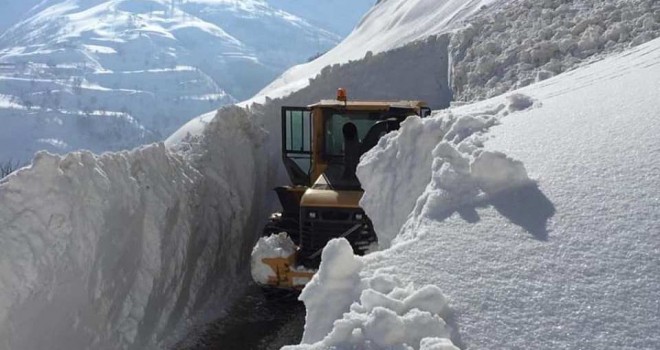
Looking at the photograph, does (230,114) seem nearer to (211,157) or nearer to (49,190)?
(211,157)

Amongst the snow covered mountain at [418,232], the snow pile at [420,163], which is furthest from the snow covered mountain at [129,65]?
the snow pile at [420,163]

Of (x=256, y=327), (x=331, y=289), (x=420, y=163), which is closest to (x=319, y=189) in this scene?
(x=256, y=327)

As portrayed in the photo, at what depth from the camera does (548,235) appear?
11.7 feet

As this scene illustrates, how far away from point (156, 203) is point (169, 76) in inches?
3368

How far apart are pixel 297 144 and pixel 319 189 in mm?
2203

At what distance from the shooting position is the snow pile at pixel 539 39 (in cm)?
1155

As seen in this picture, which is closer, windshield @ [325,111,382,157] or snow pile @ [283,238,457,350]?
snow pile @ [283,238,457,350]

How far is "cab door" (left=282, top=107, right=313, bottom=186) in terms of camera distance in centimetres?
1069

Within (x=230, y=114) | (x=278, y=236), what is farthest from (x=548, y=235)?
(x=230, y=114)

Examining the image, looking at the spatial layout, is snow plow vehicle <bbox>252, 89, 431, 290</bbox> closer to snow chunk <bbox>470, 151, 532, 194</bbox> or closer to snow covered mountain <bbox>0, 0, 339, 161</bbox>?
snow chunk <bbox>470, 151, 532, 194</bbox>

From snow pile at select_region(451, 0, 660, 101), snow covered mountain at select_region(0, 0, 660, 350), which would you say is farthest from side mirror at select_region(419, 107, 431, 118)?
snow covered mountain at select_region(0, 0, 660, 350)

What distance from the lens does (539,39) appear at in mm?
12922

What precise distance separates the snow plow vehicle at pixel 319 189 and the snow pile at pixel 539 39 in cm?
295

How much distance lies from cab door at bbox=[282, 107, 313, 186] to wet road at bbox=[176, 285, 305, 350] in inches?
81.2
